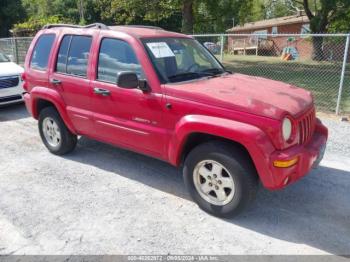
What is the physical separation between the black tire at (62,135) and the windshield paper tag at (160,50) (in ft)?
6.49

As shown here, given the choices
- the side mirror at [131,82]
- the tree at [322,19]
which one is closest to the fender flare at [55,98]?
the side mirror at [131,82]

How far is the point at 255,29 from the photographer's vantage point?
45.2 metres

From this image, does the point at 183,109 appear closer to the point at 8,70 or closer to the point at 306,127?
the point at 306,127

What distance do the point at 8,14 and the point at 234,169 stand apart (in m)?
35.6

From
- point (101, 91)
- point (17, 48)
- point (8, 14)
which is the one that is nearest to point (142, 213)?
point (101, 91)

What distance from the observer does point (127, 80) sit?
3971mm

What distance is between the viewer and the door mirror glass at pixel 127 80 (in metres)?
3.95

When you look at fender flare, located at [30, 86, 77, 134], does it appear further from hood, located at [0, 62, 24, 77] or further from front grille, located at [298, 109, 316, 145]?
hood, located at [0, 62, 24, 77]

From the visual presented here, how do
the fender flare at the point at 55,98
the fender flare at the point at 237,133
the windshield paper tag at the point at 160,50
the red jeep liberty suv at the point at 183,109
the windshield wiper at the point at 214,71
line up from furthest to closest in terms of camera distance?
the fender flare at the point at 55,98, the windshield wiper at the point at 214,71, the windshield paper tag at the point at 160,50, the red jeep liberty suv at the point at 183,109, the fender flare at the point at 237,133

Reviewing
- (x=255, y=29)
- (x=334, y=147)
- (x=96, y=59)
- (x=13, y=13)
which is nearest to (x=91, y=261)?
(x=96, y=59)

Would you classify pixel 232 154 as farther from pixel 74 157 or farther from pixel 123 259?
pixel 74 157

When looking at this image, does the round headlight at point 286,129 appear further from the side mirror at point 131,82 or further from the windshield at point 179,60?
the side mirror at point 131,82

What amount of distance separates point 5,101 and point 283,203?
6963mm

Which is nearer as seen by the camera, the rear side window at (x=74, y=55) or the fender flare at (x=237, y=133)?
the fender flare at (x=237, y=133)
